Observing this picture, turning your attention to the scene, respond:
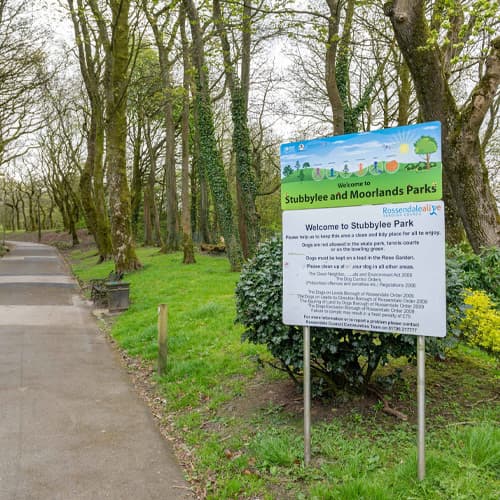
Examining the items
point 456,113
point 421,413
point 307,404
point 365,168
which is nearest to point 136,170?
point 456,113

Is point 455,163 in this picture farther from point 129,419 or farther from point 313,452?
point 129,419

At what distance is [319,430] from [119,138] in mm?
16302

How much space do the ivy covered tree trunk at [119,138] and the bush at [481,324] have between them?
15.2 m

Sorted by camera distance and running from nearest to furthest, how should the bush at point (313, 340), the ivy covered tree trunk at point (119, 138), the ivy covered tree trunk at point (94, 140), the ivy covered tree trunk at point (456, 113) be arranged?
the bush at point (313, 340) → the ivy covered tree trunk at point (456, 113) → the ivy covered tree trunk at point (119, 138) → the ivy covered tree trunk at point (94, 140)

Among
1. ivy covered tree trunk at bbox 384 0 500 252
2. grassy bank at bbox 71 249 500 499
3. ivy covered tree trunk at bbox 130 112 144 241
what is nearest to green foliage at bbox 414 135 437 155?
grassy bank at bbox 71 249 500 499

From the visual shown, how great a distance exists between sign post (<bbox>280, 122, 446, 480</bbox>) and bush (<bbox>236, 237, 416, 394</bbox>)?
48cm

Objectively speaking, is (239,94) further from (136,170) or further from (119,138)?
(136,170)

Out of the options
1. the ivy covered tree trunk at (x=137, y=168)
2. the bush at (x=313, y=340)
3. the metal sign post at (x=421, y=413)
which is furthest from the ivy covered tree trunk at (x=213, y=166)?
the ivy covered tree trunk at (x=137, y=168)

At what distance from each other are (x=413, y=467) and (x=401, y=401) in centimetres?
151

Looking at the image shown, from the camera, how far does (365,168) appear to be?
13.6 feet

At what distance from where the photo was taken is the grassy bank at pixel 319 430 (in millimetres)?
3868

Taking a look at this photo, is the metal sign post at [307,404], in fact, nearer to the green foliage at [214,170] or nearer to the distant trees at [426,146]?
the distant trees at [426,146]

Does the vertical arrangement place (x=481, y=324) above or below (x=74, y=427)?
above

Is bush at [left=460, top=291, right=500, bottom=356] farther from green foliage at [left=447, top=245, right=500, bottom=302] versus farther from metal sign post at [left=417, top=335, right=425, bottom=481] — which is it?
green foliage at [left=447, top=245, right=500, bottom=302]
